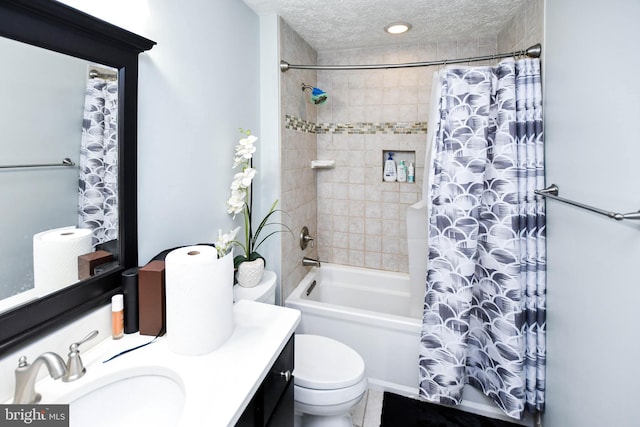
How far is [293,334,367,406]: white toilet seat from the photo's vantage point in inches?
58.6

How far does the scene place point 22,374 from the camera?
74 centimetres

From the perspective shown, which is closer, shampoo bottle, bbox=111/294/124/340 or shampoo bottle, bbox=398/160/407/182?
shampoo bottle, bbox=111/294/124/340

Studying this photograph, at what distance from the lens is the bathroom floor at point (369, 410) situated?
184cm

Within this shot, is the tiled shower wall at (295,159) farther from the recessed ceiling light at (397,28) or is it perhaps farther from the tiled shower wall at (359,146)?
the recessed ceiling light at (397,28)

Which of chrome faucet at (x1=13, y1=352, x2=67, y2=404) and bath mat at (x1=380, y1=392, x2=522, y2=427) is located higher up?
chrome faucet at (x1=13, y1=352, x2=67, y2=404)

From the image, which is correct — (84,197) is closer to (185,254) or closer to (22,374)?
(185,254)

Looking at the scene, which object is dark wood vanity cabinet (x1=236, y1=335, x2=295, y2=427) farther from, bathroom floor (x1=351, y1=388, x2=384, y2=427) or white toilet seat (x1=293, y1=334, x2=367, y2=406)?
bathroom floor (x1=351, y1=388, x2=384, y2=427)

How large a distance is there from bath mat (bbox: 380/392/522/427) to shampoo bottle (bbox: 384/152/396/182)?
1.61m

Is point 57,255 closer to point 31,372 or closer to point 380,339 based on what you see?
point 31,372

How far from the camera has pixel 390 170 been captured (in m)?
2.70

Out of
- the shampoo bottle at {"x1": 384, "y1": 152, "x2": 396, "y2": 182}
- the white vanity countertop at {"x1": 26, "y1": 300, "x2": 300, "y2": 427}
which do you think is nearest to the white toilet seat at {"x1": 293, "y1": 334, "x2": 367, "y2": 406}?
the white vanity countertop at {"x1": 26, "y1": 300, "x2": 300, "y2": 427}

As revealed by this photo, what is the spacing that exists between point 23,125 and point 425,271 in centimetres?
198

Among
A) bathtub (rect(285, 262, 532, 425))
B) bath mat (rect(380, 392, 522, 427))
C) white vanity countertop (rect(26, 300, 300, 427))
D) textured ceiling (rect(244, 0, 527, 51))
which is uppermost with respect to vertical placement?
textured ceiling (rect(244, 0, 527, 51))

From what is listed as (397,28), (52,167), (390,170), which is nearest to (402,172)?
(390,170)
